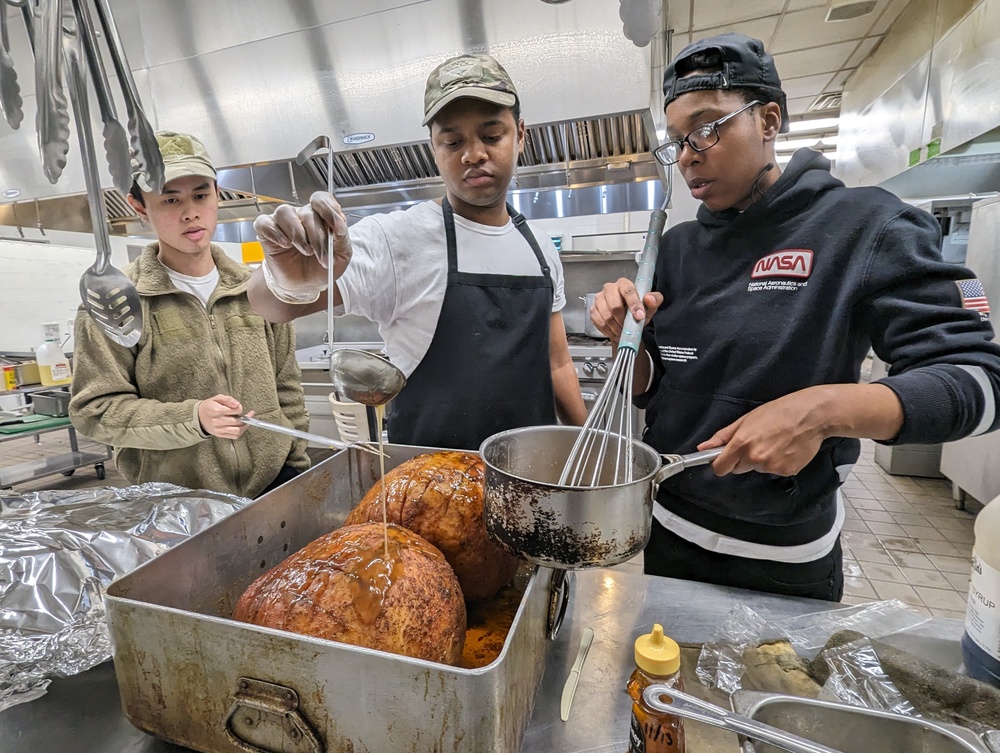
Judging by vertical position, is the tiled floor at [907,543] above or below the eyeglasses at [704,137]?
below

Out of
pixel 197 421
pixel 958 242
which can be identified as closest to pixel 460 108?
pixel 197 421

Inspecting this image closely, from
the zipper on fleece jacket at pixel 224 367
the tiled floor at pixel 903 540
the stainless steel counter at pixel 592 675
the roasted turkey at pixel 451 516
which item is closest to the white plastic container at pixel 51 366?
the tiled floor at pixel 903 540

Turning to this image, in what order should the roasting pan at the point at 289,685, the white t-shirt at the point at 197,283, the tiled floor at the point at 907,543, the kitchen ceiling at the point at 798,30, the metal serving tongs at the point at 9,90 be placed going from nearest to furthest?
the roasting pan at the point at 289,685 → the metal serving tongs at the point at 9,90 → the white t-shirt at the point at 197,283 → the tiled floor at the point at 907,543 → the kitchen ceiling at the point at 798,30

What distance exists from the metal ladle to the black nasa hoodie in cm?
66

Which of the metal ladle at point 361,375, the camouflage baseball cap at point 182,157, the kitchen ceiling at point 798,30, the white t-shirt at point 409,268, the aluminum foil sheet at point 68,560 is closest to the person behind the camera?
the aluminum foil sheet at point 68,560

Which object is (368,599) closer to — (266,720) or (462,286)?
(266,720)

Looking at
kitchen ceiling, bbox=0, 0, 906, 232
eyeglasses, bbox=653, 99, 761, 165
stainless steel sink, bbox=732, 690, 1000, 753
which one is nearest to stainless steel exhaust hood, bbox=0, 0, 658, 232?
kitchen ceiling, bbox=0, 0, 906, 232

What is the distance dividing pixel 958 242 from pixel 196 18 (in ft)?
15.8

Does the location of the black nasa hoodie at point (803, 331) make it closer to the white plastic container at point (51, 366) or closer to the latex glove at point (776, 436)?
the latex glove at point (776, 436)

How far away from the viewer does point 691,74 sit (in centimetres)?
95

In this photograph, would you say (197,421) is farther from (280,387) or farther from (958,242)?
(958,242)

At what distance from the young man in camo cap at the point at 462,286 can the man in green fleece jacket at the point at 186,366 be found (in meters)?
0.43

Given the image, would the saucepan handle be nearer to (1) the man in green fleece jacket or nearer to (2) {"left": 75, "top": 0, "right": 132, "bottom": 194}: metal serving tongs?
(2) {"left": 75, "top": 0, "right": 132, "bottom": 194}: metal serving tongs

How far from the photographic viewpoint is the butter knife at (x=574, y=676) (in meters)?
0.60
